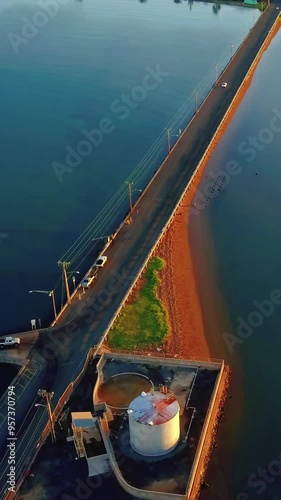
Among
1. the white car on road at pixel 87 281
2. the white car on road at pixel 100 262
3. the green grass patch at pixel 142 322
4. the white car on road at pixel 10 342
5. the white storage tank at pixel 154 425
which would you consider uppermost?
the white car on road at pixel 100 262

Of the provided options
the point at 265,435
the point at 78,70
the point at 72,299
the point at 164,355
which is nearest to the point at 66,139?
the point at 78,70

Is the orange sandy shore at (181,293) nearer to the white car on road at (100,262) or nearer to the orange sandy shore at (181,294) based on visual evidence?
the orange sandy shore at (181,294)

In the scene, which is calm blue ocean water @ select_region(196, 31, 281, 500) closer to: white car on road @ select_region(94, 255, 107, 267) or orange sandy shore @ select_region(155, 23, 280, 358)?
orange sandy shore @ select_region(155, 23, 280, 358)

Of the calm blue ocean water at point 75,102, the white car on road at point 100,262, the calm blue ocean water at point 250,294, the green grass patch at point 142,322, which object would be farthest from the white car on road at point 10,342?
the calm blue ocean water at point 250,294

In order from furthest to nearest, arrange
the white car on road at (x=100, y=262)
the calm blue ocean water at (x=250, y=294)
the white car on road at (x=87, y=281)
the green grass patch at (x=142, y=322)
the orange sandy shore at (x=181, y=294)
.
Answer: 1. the white car on road at (x=100, y=262)
2. the white car on road at (x=87, y=281)
3. the orange sandy shore at (x=181, y=294)
4. the green grass patch at (x=142, y=322)
5. the calm blue ocean water at (x=250, y=294)

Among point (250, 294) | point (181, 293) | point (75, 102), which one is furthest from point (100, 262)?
point (75, 102)

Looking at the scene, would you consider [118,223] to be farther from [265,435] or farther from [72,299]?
[265,435]
